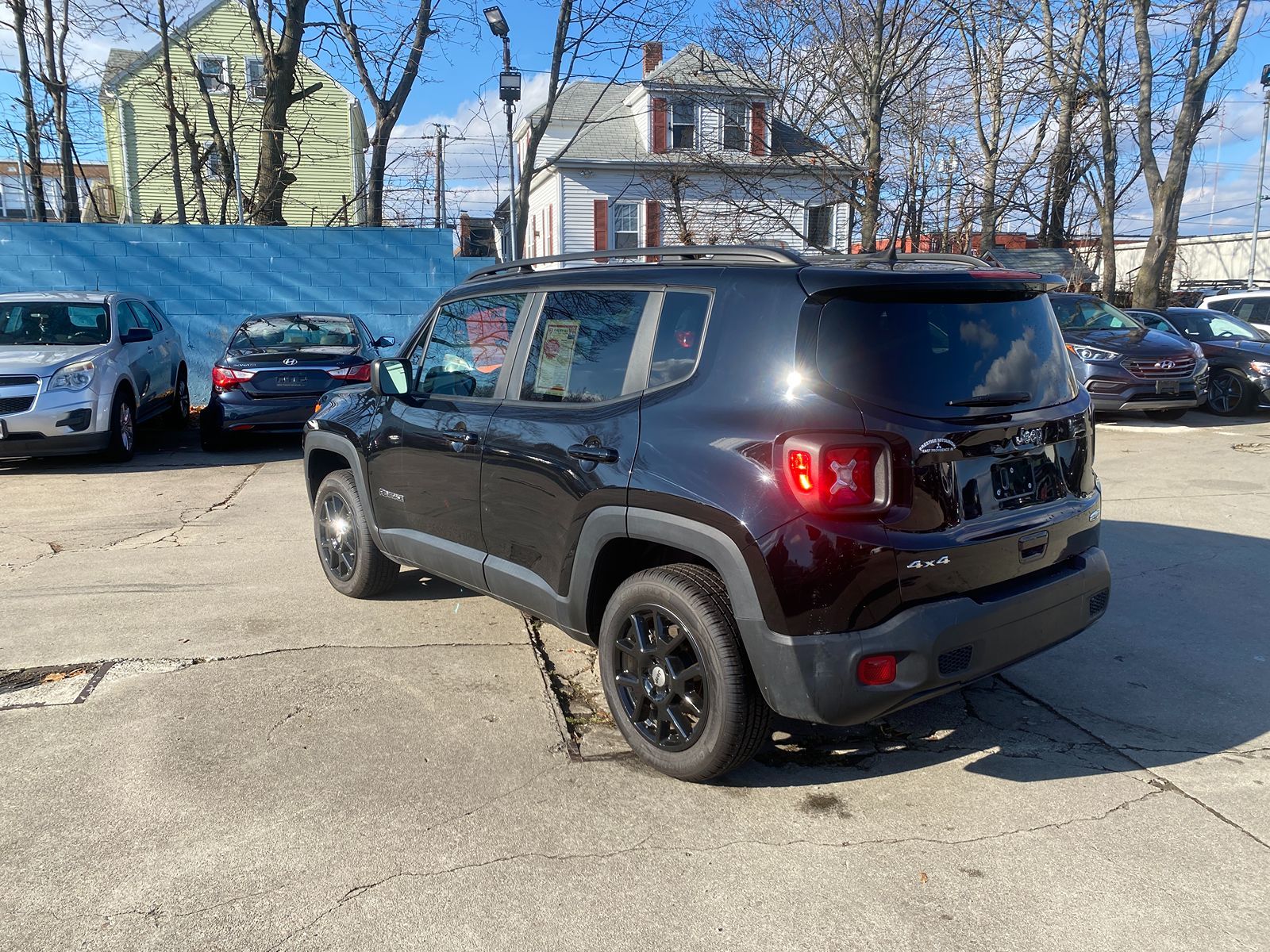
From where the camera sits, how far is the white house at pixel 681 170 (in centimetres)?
1856

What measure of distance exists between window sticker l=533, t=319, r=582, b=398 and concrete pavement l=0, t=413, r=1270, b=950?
1372 mm

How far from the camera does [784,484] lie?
3.02 metres

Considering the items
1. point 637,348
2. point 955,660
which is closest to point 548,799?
point 955,660

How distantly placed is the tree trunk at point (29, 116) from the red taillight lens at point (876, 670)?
1859 centimetres

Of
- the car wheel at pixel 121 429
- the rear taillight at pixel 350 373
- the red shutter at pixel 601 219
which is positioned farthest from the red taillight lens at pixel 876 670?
the red shutter at pixel 601 219

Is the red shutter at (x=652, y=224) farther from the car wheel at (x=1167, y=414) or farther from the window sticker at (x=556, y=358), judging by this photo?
the window sticker at (x=556, y=358)

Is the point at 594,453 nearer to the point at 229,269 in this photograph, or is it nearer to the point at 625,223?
the point at 229,269

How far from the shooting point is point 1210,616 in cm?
523

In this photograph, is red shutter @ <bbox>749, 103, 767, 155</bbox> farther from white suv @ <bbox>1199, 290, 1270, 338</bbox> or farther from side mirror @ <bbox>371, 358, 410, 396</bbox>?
side mirror @ <bbox>371, 358, 410, 396</bbox>

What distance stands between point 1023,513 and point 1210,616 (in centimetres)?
260

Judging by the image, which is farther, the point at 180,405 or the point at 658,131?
A: the point at 658,131

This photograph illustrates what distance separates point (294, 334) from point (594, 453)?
890 centimetres

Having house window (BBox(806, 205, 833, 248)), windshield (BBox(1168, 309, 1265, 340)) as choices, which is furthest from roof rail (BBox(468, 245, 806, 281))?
house window (BBox(806, 205, 833, 248))

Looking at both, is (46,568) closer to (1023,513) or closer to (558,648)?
(558,648)
